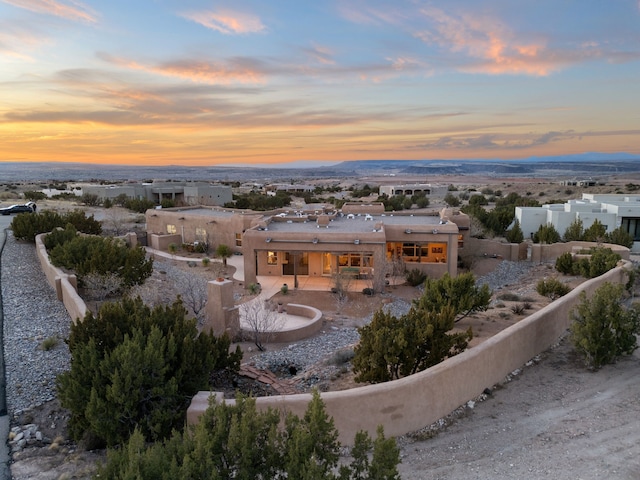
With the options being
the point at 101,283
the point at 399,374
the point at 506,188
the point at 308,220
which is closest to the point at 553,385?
the point at 399,374

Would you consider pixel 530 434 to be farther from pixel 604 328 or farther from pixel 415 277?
pixel 415 277

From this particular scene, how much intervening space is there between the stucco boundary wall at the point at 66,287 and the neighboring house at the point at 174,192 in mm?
39295

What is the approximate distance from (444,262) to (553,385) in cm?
1646

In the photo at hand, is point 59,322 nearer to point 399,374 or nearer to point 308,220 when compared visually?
point 399,374

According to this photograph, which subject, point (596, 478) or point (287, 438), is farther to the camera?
point (596, 478)

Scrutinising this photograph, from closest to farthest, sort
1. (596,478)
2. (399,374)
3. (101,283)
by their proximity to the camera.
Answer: (596,478) → (399,374) → (101,283)

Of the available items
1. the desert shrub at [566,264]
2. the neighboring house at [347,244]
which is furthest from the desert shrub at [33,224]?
the desert shrub at [566,264]

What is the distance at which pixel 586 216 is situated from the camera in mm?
33188

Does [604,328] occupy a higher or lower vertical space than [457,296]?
higher

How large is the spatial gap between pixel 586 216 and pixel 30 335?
33.7 m

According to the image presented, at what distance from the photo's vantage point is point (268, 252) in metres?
27.8

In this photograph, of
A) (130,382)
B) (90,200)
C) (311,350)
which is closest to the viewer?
(130,382)

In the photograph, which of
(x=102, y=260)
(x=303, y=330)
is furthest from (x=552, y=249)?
(x=102, y=260)

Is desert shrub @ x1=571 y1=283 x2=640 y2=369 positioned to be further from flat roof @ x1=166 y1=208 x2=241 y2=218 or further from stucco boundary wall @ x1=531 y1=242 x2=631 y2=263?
flat roof @ x1=166 y1=208 x2=241 y2=218
